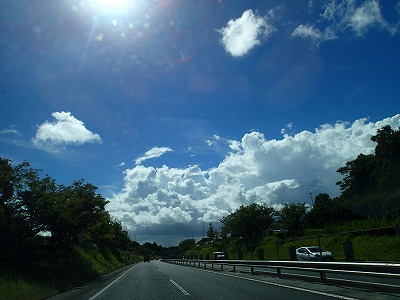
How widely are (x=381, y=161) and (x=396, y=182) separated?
525cm

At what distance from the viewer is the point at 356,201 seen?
68.6 meters

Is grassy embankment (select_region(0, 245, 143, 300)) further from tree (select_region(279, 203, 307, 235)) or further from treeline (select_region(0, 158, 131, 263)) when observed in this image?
tree (select_region(279, 203, 307, 235))

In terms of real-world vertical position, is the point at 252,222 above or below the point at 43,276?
above

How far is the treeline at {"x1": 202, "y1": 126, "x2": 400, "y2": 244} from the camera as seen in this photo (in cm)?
5347

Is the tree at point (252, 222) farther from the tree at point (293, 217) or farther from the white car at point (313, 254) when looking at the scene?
the white car at point (313, 254)

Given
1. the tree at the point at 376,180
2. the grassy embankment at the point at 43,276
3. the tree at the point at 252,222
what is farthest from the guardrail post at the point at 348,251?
the tree at the point at 252,222

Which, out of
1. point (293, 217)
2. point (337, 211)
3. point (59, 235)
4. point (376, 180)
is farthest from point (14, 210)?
point (337, 211)

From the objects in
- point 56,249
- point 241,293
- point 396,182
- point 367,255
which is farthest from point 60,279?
point 396,182

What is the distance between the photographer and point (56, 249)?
2830 cm

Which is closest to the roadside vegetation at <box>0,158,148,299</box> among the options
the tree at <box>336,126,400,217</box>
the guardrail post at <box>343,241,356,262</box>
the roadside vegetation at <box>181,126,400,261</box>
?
the guardrail post at <box>343,241,356,262</box>

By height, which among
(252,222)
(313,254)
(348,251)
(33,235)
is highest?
(252,222)

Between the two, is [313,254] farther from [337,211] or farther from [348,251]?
[337,211]

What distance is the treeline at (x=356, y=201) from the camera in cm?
5347

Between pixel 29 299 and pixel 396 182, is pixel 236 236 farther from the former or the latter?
pixel 29 299
